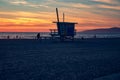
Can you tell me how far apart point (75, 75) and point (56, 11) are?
109 ft

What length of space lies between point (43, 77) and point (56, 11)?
3380cm

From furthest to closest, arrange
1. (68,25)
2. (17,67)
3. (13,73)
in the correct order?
(68,25) < (17,67) < (13,73)

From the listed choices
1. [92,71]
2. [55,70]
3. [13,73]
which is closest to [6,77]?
[13,73]

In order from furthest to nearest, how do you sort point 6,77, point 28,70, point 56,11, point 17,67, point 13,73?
1. point 56,11
2. point 17,67
3. point 28,70
4. point 13,73
5. point 6,77

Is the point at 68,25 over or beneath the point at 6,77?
over

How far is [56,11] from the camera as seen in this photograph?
45125 millimetres

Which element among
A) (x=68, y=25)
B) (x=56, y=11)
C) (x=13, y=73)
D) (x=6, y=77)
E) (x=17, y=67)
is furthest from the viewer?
(x=56, y=11)

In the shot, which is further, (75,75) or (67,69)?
(67,69)

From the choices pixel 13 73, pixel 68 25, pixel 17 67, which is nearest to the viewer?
pixel 13 73

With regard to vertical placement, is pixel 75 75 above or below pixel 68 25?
below

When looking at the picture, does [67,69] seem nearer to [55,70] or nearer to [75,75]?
[55,70]

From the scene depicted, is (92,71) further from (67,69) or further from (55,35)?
(55,35)

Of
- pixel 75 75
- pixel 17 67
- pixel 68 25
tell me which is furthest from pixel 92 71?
pixel 68 25

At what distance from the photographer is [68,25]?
137 ft
